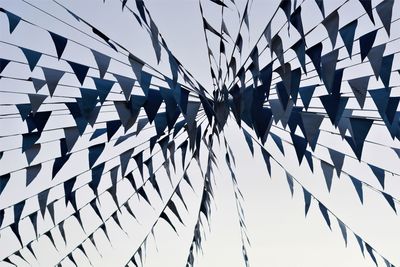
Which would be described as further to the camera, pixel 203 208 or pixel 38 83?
pixel 203 208

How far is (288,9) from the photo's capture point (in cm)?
202

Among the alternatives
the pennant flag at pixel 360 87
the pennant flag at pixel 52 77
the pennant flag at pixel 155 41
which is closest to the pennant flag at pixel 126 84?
the pennant flag at pixel 155 41

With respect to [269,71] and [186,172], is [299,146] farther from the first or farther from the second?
[186,172]

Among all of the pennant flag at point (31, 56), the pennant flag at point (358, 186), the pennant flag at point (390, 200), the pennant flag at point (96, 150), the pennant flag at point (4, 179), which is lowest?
the pennant flag at point (390, 200)

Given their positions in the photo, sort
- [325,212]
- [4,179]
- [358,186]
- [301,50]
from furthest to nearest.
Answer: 1. [325,212]
2. [358,186]
3. [4,179]
4. [301,50]

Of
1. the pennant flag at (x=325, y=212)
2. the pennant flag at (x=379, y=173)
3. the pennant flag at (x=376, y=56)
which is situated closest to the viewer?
the pennant flag at (x=376, y=56)

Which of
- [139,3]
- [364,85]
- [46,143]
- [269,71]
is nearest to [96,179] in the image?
[46,143]

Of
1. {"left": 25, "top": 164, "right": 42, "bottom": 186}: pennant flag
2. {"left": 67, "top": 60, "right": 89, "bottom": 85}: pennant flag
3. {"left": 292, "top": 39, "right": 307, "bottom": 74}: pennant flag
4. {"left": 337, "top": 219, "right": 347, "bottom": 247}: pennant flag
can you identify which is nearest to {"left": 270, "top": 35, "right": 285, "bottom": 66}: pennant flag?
{"left": 292, "top": 39, "right": 307, "bottom": 74}: pennant flag

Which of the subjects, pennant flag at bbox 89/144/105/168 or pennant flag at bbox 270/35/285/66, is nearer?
pennant flag at bbox 270/35/285/66

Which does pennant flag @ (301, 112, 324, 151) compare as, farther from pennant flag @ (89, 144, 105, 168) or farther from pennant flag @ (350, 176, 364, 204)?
pennant flag @ (350, 176, 364, 204)

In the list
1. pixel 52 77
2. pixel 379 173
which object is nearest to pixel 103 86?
pixel 52 77

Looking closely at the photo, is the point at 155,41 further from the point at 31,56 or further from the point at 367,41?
the point at 367,41

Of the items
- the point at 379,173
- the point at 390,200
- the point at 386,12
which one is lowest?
the point at 390,200

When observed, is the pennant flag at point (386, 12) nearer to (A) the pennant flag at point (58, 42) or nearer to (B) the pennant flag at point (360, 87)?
(B) the pennant flag at point (360, 87)
